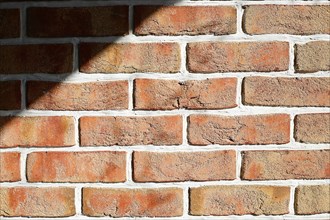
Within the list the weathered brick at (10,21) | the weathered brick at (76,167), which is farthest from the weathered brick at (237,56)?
the weathered brick at (10,21)

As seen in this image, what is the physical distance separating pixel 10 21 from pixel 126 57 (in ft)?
0.82

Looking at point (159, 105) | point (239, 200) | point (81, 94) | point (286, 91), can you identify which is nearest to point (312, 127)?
point (286, 91)

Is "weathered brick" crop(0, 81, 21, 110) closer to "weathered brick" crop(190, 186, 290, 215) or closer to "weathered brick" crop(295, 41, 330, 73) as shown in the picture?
"weathered brick" crop(190, 186, 290, 215)

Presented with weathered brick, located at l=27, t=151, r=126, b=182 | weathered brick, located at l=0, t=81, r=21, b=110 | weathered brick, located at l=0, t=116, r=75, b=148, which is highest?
weathered brick, located at l=0, t=81, r=21, b=110

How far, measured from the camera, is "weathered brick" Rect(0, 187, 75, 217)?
104 cm

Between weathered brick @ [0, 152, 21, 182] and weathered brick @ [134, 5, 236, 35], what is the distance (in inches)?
14.4

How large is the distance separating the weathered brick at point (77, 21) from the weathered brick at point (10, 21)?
0.02 m

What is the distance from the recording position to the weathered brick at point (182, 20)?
1.01 metres

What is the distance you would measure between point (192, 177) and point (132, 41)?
314mm

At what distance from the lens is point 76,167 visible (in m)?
1.03

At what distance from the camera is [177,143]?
103cm

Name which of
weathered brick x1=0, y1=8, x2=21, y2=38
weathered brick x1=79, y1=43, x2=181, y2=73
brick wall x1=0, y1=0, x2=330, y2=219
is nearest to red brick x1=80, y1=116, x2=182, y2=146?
brick wall x1=0, y1=0, x2=330, y2=219

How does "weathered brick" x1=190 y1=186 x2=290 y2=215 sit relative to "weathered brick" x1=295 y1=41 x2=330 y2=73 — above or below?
below

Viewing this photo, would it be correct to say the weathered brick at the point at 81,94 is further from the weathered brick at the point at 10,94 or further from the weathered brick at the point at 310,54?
the weathered brick at the point at 310,54
